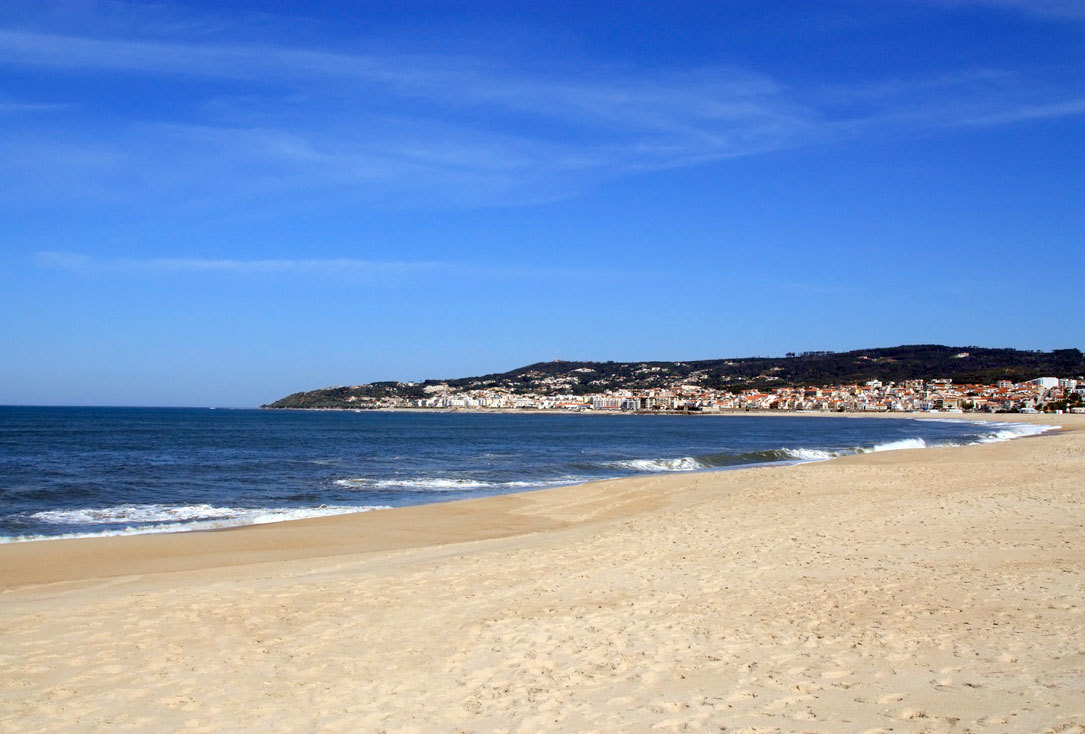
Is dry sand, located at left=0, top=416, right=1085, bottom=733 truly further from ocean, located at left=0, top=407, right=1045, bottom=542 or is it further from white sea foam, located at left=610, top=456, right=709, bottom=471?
white sea foam, located at left=610, top=456, right=709, bottom=471

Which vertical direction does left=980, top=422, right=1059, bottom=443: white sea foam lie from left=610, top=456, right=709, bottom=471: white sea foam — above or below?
below

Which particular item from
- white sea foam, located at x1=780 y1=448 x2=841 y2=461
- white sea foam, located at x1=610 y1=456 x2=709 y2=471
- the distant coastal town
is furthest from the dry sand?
the distant coastal town

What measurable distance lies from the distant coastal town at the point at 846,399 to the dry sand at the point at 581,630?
128 meters

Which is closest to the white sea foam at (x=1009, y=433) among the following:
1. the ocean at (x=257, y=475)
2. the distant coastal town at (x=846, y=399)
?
the ocean at (x=257, y=475)

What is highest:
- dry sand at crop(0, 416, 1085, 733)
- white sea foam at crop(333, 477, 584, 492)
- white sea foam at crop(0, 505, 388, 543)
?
dry sand at crop(0, 416, 1085, 733)

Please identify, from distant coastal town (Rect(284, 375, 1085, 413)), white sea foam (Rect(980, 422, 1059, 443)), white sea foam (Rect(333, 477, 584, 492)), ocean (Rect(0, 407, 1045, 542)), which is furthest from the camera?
distant coastal town (Rect(284, 375, 1085, 413))

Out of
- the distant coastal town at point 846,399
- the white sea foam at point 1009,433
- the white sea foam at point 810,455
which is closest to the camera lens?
the white sea foam at point 810,455

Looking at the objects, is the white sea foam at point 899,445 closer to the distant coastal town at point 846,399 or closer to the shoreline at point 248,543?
the shoreline at point 248,543

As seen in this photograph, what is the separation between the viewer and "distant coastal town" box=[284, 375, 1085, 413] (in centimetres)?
13162

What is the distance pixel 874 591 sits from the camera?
8789mm

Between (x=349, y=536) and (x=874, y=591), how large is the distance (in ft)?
36.1

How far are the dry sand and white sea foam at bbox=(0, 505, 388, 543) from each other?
A: 2742mm

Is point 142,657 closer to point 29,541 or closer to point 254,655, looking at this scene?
point 254,655

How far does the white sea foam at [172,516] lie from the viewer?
18.0 m
